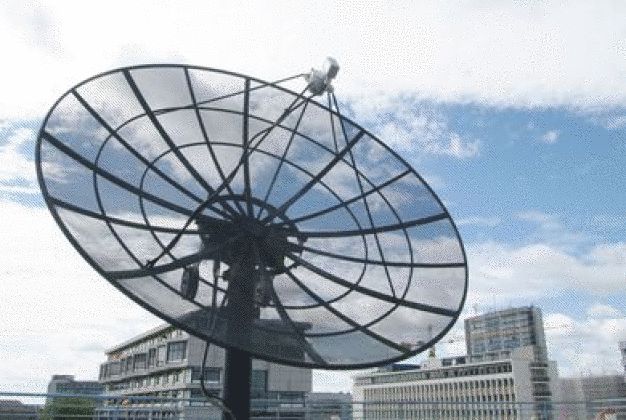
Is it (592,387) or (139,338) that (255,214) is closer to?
(139,338)

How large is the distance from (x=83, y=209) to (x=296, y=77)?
2848mm

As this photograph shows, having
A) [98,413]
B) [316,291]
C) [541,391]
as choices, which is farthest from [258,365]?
[541,391]

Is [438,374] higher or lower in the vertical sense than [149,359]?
higher

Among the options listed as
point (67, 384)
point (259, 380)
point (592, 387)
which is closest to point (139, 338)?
point (259, 380)

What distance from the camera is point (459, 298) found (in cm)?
836

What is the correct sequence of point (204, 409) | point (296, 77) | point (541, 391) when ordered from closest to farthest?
point (296, 77), point (204, 409), point (541, 391)

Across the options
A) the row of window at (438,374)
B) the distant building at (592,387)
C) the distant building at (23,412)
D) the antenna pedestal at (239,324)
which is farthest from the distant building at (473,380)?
the antenna pedestal at (239,324)

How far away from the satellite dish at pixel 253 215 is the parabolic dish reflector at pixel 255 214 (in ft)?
0.07

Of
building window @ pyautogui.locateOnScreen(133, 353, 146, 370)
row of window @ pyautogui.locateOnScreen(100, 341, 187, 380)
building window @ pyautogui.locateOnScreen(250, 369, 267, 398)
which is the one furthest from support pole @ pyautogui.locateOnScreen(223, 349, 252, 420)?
building window @ pyautogui.locateOnScreen(133, 353, 146, 370)

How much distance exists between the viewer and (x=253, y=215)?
7805mm

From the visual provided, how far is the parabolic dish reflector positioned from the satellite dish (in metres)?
0.02

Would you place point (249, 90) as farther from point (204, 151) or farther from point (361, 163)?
point (361, 163)

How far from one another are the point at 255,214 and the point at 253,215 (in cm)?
7

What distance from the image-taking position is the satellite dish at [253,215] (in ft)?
21.6
